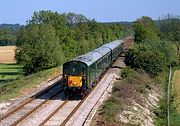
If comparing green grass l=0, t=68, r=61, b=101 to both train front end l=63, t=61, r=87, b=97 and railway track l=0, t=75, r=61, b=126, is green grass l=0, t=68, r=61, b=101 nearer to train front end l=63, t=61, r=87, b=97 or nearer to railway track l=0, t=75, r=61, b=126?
railway track l=0, t=75, r=61, b=126

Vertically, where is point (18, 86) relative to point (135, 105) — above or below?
above

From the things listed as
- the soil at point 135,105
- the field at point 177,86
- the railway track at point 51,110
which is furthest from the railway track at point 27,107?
the field at point 177,86

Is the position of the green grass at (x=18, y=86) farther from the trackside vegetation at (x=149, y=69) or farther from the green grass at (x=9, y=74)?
the green grass at (x=9, y=74)

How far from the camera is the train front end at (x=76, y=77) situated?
3053 centimetres

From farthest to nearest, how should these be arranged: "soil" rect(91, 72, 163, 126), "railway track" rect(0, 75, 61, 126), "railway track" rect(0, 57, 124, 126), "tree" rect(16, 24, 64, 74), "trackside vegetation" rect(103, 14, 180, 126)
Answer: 1. "tree" rect(16, 24, 64, 74)
2. "trackside vegetation" rect(103, 14, 180, 126)
3. "soil" rect(91, 72, 163, 126)
4. "railway track" rect(0, 75, 61, 126)
5. "railway track" rect(0, 57, 124, 126)

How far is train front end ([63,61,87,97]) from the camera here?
30.5 m

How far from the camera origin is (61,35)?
255 feet

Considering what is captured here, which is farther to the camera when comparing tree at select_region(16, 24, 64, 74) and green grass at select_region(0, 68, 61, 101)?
tree at select_region(16, 24, 64, 74)

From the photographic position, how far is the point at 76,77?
3055 centimetres

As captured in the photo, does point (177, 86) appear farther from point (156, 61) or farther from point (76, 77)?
point (76, 77)

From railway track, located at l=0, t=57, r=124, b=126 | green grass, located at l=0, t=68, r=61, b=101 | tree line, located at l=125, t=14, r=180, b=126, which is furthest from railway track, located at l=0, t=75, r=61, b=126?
tree line, located at l=125, t=14, r=180, b=126

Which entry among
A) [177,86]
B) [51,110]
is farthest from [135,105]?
[177,86]

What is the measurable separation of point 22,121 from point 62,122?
2.23 m

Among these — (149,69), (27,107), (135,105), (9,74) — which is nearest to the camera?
(27,107)
